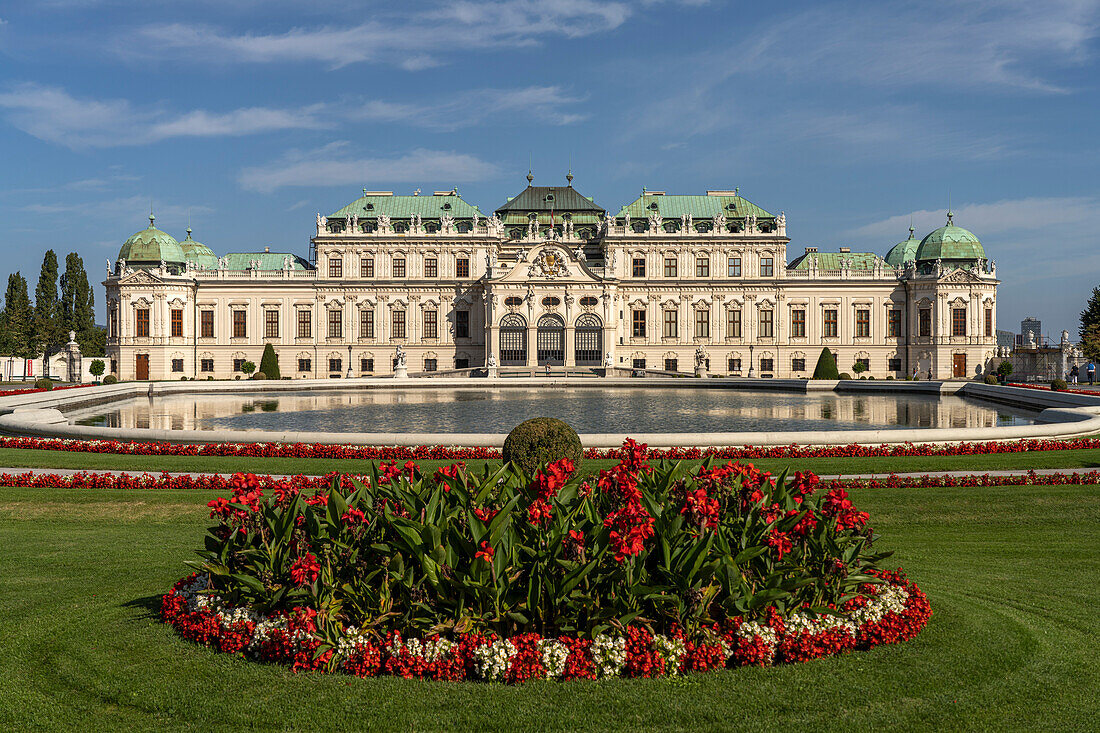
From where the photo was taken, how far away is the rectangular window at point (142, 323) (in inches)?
2928

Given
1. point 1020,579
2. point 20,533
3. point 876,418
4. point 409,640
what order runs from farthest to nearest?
point 876,418 → point 20,533 → point 1020,579 → point 409,640

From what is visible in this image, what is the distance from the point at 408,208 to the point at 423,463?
63402mm

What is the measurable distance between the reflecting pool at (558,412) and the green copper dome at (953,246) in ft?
112

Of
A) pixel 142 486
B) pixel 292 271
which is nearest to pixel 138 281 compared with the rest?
pixel 292 271

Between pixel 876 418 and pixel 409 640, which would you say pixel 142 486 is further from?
pixel 876 418

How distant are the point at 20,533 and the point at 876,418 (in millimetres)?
30512

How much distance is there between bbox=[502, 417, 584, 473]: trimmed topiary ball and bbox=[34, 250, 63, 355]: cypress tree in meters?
86.1

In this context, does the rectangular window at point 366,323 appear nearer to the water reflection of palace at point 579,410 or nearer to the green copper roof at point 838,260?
the water reflection of palace at point 579,410

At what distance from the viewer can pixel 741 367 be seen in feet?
254

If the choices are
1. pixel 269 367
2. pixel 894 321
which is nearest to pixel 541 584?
pixel 269 367

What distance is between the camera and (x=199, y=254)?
81.9 metres

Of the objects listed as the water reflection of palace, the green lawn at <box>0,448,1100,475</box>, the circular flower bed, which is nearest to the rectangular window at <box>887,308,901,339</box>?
the water reflection of palace

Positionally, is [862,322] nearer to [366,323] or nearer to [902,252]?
[902,252]

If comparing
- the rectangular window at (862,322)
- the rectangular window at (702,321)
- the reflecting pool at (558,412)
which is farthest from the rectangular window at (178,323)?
the rectangular window at (862,322)
